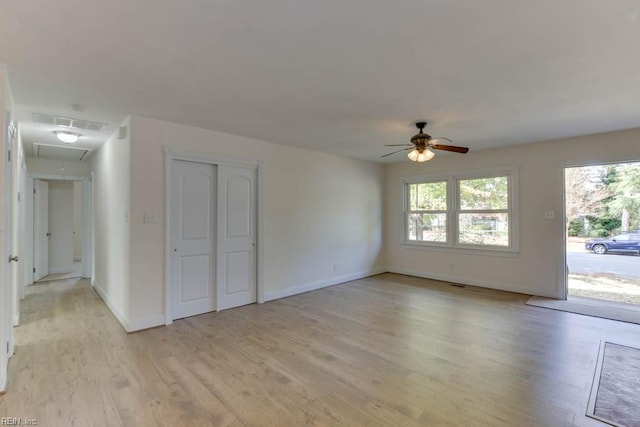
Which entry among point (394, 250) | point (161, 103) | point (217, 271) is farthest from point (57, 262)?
point (394, 250)

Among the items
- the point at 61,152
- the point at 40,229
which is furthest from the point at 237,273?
the point at 40,229

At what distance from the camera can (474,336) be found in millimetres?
3461

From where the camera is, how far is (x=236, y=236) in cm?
455

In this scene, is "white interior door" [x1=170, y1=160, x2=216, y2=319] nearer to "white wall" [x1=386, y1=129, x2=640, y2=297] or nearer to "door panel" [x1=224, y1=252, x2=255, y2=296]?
"door panel" [x1=224, y1=252, x2=255, y2=296]

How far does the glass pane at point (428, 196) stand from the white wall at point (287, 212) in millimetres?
739

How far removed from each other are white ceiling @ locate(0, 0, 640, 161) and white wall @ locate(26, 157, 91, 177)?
3.04m

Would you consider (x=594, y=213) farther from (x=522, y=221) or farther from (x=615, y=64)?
(x=615, y=64)

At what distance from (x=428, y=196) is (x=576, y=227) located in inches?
99.8

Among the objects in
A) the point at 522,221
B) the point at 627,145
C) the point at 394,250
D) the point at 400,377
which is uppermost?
the point at 627,145

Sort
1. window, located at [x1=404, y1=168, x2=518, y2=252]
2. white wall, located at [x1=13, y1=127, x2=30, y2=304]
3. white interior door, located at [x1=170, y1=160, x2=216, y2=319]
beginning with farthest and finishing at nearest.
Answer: window, located at [x1=404, y1=168, x2=518, y2=252], white interior door, located at [x1=170, y1=160, x2=216, y2=319], white wall, located at [x1=13, y1=127, x2=30, y2=304]

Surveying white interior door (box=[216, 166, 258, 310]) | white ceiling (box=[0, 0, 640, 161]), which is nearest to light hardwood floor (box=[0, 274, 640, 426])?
white interior door (box=[216, 166, 258, 310])

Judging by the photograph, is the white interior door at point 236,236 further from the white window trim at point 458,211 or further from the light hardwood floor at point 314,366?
the white window trim at point 458,211

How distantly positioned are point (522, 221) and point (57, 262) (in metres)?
9.72

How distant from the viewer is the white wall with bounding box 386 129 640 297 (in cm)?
459
